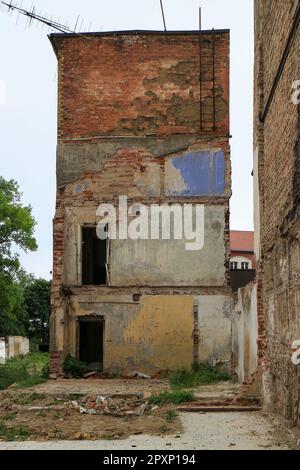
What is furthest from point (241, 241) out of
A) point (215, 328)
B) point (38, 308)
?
point (215, 328)

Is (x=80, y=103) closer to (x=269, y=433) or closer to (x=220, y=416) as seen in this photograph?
(x=220, y=416)

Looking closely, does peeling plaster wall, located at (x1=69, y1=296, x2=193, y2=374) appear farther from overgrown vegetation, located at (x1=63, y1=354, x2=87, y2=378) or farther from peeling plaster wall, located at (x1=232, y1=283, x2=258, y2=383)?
peeling plaster wall, located at (x1=232, y1=283, x2=258, y2=383)

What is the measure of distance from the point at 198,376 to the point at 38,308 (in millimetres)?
33041

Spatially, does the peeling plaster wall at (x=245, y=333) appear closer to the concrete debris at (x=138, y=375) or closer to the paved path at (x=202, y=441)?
the concrete debris at (x=138, y=375)

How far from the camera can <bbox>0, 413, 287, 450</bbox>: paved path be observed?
863 cm

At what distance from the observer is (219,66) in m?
19.6

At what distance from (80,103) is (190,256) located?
18.2ft

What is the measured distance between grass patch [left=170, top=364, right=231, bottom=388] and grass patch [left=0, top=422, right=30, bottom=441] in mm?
6013

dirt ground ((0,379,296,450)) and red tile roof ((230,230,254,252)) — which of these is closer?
dirt ground ((0,379,296,450))

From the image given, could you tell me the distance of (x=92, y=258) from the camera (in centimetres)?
2102

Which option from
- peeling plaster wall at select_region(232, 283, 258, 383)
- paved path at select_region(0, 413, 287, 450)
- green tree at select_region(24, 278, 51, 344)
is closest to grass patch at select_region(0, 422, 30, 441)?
paved path at select_region(0, 413, 287, 450)

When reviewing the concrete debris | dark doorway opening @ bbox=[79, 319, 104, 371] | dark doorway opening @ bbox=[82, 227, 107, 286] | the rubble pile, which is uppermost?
dark doorway opening @ bbox=[82, 227, 107, 286]

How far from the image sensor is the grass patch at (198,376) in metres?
16.4
